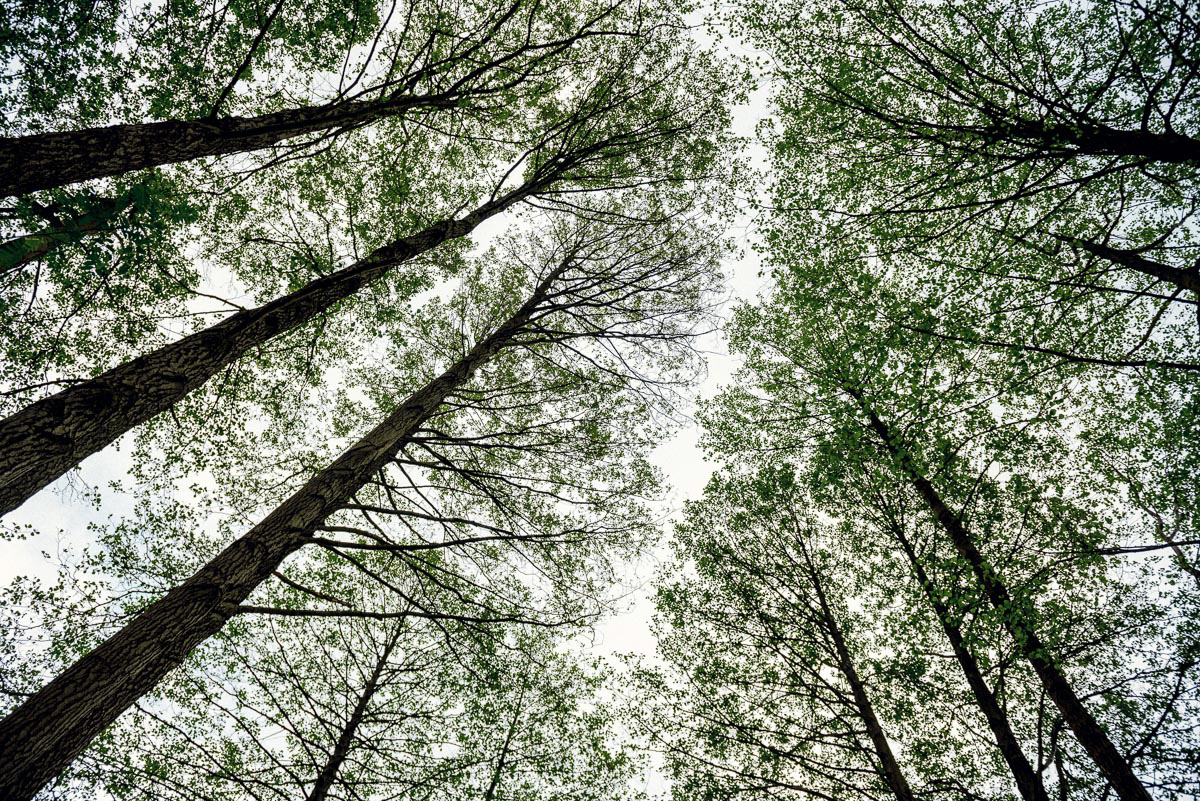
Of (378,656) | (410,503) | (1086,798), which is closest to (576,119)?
(410,503)

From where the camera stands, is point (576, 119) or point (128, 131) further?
point (576, 119)

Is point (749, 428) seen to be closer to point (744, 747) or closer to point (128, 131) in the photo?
point (744, 747)

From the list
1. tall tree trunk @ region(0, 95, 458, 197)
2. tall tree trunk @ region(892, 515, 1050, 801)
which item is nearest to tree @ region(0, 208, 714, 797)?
tall tree trunk @ region(0, 95, 458, 197)

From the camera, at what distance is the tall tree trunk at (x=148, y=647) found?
2.13 m

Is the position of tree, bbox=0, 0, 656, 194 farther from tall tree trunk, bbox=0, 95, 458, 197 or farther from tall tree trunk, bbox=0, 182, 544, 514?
tall tree trunk, bbox=0, 182, 544, 514

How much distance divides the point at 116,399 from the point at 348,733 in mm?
5567

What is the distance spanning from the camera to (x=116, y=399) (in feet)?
9.46

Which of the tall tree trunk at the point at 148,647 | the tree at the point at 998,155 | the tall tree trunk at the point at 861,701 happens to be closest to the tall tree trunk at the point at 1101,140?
the tree at the point at 998,155

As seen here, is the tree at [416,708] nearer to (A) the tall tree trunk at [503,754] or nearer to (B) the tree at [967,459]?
(A) the tall tree trunk at [503,754]

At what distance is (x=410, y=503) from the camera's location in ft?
22.3

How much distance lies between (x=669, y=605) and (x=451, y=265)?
6.92 m

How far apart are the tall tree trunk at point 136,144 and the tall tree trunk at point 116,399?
1.15 metres

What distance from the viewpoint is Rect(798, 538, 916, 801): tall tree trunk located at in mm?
5359

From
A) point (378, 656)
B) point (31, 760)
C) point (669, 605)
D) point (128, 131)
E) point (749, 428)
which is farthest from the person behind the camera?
point (749, 428)
